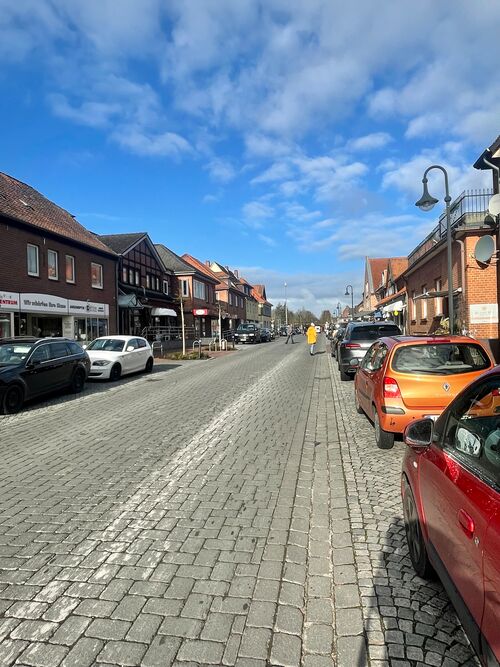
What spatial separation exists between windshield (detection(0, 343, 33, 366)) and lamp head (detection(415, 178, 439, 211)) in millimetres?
11104

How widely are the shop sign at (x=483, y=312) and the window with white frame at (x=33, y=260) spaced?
18.1m

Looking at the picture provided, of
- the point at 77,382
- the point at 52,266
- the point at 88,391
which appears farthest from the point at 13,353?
the point at 52,266

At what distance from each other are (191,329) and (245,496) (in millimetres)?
39742

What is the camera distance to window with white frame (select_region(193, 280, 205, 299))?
45147mm

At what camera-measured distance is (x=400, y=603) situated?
2.82 meters

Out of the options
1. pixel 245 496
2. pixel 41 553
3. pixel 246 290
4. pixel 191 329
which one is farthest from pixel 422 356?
pixel 246 290

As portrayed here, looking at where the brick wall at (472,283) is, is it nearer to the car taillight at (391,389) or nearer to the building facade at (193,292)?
the car taillight at (391,389)

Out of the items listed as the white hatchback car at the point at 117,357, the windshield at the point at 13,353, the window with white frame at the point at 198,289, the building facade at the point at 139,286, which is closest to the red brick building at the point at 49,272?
the building facade at the point at 139,286

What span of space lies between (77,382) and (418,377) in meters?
9.41

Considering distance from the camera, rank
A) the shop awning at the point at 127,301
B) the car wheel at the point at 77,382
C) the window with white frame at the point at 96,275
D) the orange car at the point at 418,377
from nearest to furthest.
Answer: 1. the orange car at the point at 418,377
2. the car wheel at the point at 77,382
3. the window with white frame at the point at 96,275
4. the shop awning at the point at 127,301

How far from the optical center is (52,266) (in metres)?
22.8

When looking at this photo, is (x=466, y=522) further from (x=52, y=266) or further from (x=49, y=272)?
(x=52, y=266)

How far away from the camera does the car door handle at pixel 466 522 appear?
1981 mm

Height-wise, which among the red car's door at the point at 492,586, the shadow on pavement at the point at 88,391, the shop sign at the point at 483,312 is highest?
the shop sign at the point at 483,312
